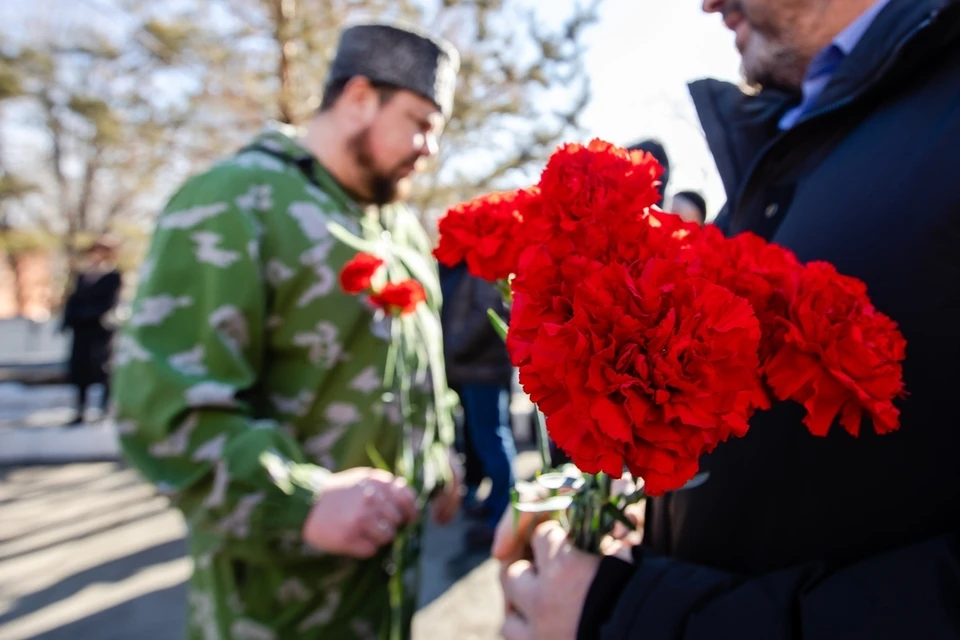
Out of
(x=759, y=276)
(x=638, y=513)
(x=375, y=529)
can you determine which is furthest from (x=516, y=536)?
(x=759, y=276)

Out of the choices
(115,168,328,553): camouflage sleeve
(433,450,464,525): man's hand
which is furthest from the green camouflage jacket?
(433,450,464,525): man's hand

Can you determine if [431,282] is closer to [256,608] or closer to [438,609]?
[256,608]

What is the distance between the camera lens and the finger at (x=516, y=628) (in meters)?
0.98

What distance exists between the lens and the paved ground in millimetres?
3324

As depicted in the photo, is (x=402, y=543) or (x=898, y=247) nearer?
(x=898, y=247)

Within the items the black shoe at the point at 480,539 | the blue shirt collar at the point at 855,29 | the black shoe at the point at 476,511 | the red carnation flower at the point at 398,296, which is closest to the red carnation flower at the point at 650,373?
the blue shirt collar at the point at 855,29

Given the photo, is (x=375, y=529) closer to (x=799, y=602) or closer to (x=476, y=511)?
(x=799, y=602)

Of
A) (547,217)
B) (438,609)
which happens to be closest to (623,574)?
(547,217)

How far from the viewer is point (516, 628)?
3.30ft

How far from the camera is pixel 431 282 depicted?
2082 millimetres

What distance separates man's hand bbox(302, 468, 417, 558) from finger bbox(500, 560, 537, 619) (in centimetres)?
38

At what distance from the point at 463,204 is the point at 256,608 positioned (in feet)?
3.58

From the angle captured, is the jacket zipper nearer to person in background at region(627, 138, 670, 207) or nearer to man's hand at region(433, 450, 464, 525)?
person in background at region(627, 138, 670, 207)

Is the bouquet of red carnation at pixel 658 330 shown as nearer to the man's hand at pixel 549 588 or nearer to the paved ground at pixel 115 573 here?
the man's hand at pixel 549 588
